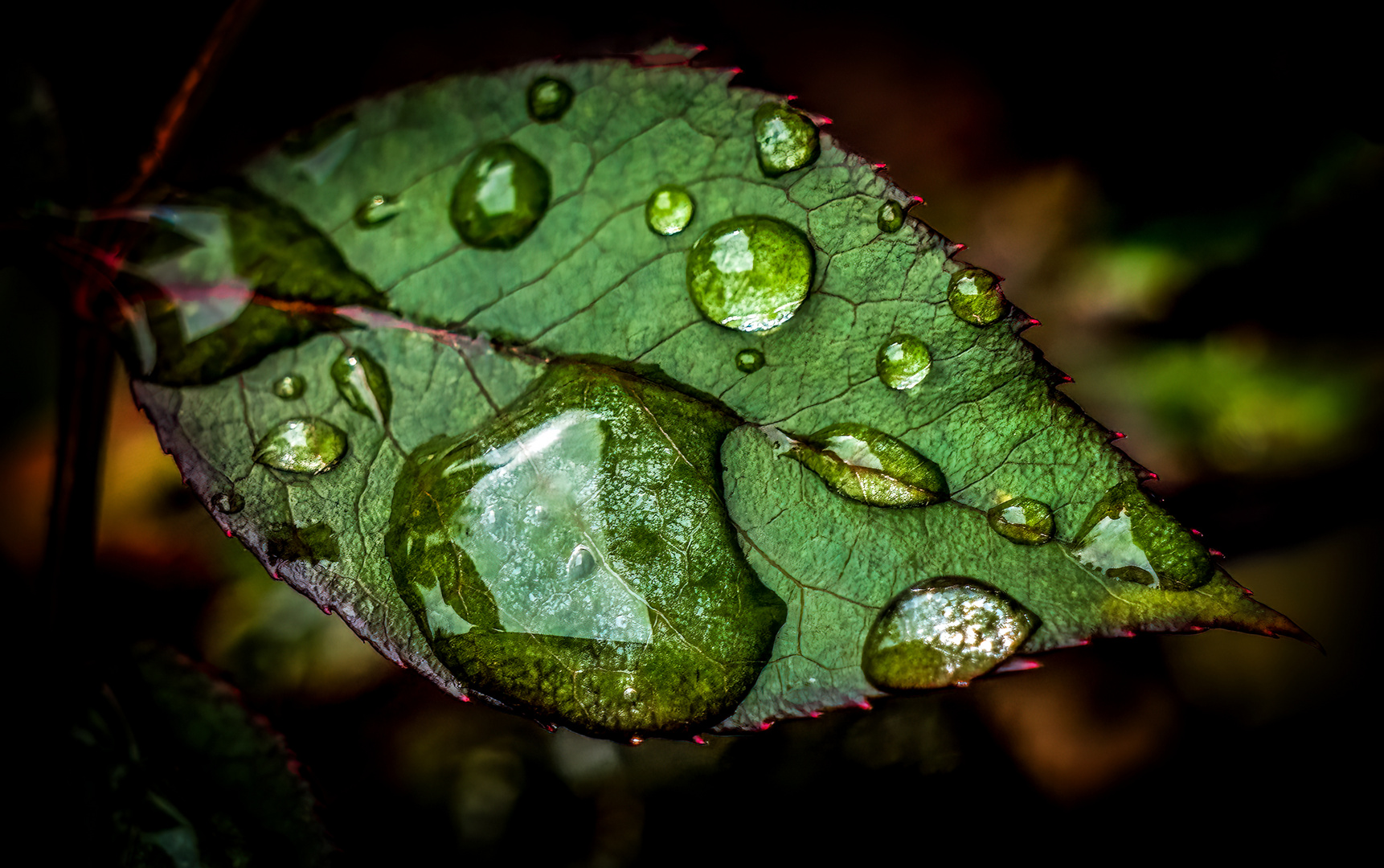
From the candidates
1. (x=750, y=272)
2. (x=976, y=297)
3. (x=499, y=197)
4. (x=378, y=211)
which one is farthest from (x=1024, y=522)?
(x=378, y=211)

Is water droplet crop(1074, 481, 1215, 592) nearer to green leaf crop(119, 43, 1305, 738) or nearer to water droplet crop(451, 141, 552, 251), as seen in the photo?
green leaf crop(119, 43, 1305, 738)

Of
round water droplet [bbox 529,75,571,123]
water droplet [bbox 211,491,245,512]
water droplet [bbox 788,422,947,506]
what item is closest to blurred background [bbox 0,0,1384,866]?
round water droplet [bbox 529,75,571,123]

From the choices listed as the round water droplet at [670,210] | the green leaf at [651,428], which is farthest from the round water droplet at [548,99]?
the round water droplet at [670,210]

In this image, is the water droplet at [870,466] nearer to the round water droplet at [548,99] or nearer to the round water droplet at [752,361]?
the round water droplet at [752,361]

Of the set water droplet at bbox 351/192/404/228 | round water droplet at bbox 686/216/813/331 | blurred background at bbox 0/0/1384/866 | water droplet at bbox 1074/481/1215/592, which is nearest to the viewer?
water droplet at bbox 1074/481/1215/592

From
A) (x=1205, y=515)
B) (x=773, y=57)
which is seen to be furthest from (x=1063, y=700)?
(x=773, y=57)
